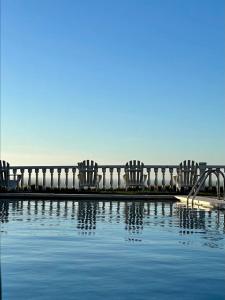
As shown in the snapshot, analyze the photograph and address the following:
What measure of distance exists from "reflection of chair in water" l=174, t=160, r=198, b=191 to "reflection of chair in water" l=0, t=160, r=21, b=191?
8.29 metres

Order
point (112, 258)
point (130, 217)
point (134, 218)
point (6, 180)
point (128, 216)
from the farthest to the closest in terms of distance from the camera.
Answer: point (6, 180) < point (128, 216) < point (130, 217) < point (134, 218) < point (112, 258)

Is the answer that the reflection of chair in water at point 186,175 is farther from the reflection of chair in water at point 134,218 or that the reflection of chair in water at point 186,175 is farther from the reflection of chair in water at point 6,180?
the reflection of chair in water at point 6,180

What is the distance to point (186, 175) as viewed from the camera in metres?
26.4

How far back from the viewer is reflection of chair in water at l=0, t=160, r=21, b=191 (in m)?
26.0

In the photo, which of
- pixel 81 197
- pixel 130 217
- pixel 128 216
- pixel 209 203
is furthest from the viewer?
pixel 81 197

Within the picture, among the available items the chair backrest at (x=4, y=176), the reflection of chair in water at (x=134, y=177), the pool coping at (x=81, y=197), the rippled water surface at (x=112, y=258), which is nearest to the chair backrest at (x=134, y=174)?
the reflection of chair in water at (x=134, y=177)

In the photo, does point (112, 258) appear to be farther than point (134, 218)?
No

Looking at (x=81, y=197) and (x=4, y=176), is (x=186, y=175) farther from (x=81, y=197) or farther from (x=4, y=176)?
(x=4, y=176)

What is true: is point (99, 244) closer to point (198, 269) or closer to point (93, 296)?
point (198, 269)

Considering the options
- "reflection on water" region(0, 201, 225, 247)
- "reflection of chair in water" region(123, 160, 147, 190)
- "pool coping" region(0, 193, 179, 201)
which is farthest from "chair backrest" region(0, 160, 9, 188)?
"reflection on water" region(0, 201, 225, 247)

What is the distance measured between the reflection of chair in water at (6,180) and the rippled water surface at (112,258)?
1171cm

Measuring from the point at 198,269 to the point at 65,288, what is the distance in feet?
6.94

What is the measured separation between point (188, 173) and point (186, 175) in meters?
0.18

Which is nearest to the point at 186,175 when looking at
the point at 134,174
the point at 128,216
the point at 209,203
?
the point at 134,174
